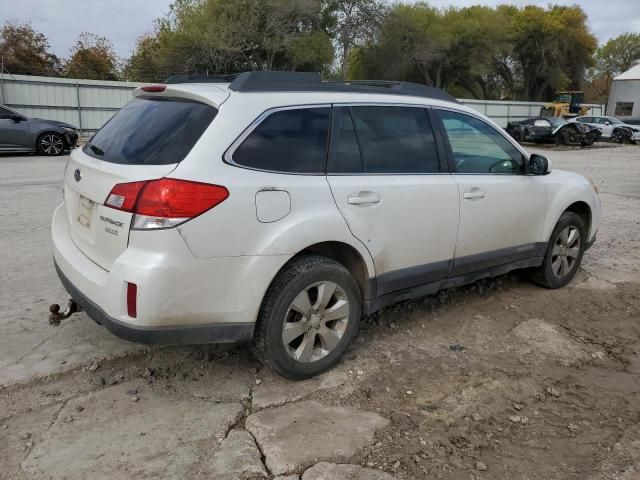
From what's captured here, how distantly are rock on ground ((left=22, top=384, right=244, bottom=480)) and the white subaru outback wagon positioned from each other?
456mm

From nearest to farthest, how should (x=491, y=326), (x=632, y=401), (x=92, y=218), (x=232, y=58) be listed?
(x=92, y=218) → (x=632, y=401) → (x=491, y=326) → (x=232, y=58)

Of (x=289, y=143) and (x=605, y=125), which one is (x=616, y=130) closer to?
(x=605, y=125)

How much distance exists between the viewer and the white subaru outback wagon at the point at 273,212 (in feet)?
9.18

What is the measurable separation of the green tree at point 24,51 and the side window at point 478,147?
136 feet

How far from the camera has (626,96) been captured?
168 feet

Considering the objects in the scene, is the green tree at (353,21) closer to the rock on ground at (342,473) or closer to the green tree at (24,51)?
the green tree at (24,51)

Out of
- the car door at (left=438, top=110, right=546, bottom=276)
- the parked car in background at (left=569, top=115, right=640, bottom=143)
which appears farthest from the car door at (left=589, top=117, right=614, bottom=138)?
the car door at (left=438, top=110, right=546, bottom=276)

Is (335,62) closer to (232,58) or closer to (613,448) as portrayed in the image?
Answer: (232,58)

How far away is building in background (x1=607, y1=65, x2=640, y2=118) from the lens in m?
50.3

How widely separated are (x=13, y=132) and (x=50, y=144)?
100 centimetres

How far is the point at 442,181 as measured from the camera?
3.89 m

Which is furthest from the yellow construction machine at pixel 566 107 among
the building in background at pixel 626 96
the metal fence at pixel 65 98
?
the metal fence at pixel 65 98

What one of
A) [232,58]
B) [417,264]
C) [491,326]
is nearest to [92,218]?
[417,264]

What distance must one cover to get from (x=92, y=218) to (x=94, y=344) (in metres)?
1.09
